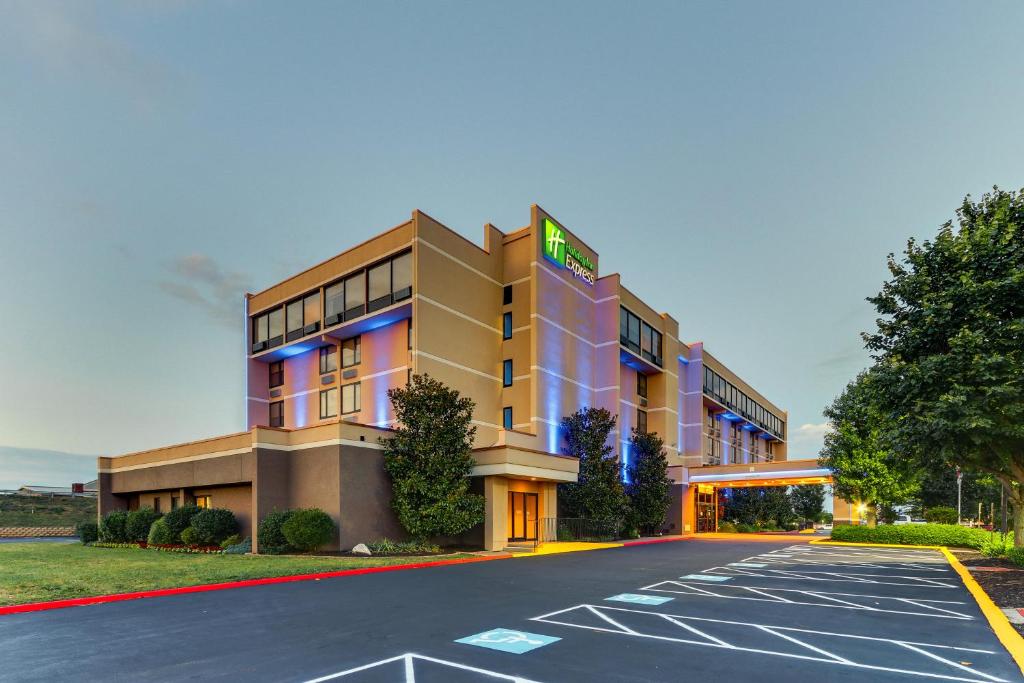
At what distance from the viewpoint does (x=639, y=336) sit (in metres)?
44.9

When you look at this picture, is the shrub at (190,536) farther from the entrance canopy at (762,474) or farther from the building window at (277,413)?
the entrance canopy at (762,474)

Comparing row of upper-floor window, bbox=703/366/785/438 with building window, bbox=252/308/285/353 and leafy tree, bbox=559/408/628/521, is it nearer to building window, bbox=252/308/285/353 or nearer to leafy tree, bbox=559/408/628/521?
leafy tree, bbox=559/408/628/521

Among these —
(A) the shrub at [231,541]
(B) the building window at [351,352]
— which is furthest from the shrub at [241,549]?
(B) the building window at [351,352]

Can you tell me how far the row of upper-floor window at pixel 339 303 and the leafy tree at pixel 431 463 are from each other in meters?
6.74

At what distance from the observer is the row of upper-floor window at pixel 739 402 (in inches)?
2328

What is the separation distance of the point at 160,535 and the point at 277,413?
12191mm

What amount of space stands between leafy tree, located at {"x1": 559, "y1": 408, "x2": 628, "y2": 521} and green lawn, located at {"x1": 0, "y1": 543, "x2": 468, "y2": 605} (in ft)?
42.1

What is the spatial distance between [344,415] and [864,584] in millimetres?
26420

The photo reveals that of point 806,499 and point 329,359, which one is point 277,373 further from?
point 806,499

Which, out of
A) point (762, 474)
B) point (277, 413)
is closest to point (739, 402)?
point (762, 474)

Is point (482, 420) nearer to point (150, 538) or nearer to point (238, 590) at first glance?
point (150, 538)

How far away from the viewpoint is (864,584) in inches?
607

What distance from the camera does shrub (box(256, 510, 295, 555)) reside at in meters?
24.2

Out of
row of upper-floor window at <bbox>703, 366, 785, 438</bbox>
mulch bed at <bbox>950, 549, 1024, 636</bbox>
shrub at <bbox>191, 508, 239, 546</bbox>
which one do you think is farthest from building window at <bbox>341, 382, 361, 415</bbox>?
row of upper-floor window at <bbox>703, 366, 785, 438</bbox>
